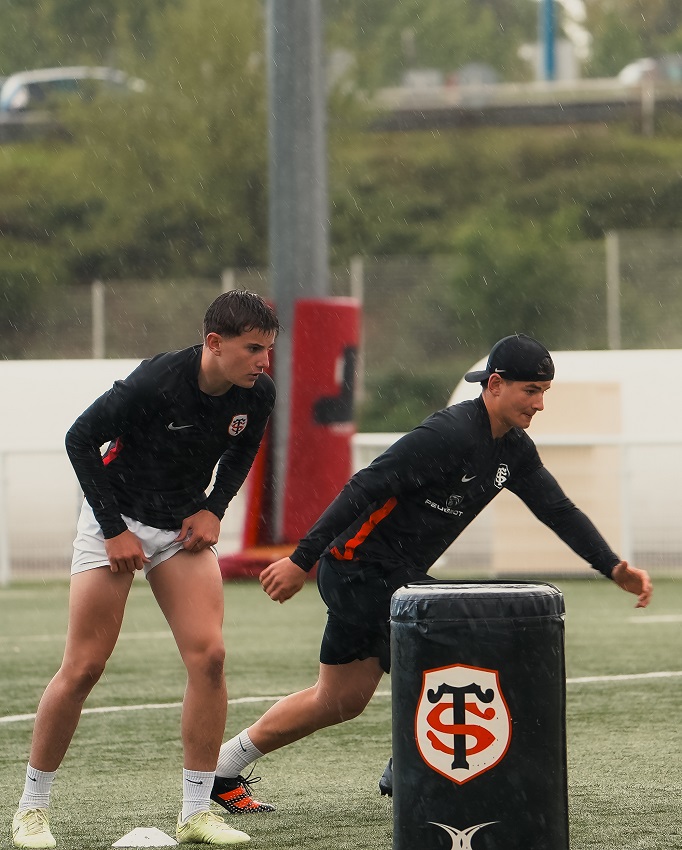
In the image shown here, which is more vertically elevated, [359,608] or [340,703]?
[359,608]

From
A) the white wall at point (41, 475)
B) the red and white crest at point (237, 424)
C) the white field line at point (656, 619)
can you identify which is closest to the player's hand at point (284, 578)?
the red and white crest at point (237, 424)

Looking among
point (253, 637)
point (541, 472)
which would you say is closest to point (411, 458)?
point (541, 472)

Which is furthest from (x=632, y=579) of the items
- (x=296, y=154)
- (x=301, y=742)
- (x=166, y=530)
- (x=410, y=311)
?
(x=410, y=311)

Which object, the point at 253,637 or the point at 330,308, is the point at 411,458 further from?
the point at 330,308

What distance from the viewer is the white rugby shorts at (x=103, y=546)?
18.3 ft

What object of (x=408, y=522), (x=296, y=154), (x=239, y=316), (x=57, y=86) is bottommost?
(x=408, y=522)

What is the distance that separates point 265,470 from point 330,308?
64.7 inches

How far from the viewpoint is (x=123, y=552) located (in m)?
5.48

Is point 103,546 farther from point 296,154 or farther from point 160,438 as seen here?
point 296,154

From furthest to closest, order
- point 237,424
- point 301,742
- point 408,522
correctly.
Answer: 1. point 301,742
2. point 408,522
3. point 237,424

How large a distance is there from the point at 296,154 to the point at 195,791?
1184cm

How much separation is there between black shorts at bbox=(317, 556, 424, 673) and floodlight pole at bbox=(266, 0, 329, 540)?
10.7m

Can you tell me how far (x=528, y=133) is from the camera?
4425cm

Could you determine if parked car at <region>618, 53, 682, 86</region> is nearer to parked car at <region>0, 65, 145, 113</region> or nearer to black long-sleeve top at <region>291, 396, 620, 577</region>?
parked car at <region>0, 65, 145, 113</region>
